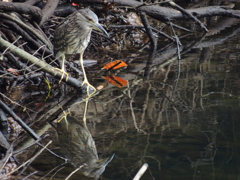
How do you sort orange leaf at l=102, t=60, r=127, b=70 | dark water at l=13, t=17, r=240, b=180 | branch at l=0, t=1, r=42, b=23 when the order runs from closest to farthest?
dark water at l=13, t=17, r=240, b=180, branch at l=0, t=1, r=42, b=23, orange leaf at l=102, t=60, r=127, b=70

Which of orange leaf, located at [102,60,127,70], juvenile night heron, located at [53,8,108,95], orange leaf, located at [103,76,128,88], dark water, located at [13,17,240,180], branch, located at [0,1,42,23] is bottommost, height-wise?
orange leaf, located at [102,60,127,70]

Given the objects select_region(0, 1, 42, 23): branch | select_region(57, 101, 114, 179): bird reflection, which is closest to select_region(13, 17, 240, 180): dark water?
select_region(57, 101, 114, 179): bird reflection

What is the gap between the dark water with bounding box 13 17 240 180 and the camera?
2.62 metres

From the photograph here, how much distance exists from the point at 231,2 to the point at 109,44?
158 inches

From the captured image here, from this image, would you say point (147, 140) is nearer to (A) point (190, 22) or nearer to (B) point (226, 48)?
(B) point (226, 48)

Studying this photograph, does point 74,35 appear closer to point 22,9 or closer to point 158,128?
point 22,9

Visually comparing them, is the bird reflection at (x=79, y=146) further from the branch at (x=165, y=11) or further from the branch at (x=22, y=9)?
the branch at (x=165, y=11)

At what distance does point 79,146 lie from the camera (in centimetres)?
308

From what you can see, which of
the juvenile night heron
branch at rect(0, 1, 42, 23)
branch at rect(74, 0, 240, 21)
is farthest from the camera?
branch at rect(74, 0, 240, 21)

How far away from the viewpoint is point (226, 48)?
6652 millimetres

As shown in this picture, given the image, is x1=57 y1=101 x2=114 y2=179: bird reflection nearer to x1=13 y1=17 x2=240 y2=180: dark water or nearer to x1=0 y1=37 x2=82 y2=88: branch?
x1=13 y1=17 x2=240 y2=180: dark water

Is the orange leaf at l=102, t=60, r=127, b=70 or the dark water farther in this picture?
the orange leaf at l=102, t=60, r=127, b=70

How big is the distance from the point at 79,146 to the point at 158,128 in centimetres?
63

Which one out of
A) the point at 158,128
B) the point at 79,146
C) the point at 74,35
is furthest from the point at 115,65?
the point at 79,146
